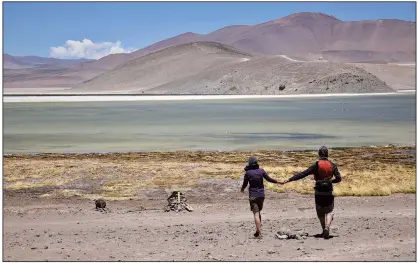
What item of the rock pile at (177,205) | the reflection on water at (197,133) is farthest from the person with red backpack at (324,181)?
the reflection on water at (197,133)

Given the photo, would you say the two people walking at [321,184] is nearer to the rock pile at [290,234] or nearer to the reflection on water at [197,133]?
the rock pile at [290,234]

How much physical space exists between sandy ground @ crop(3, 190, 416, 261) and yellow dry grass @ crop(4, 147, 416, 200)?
4.36ft

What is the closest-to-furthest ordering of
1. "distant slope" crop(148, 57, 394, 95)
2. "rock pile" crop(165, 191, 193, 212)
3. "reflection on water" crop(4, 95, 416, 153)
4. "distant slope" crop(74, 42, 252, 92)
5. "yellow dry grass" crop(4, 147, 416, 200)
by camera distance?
"rock pile" crop(165, 191, 193, 212), "yellow dry grass" crop(4, 147, 416, 200), "reflection on water" crop(4, 95, 416, 153), "distant slope" crop(148, 57, 394, 95), "distant slope" crop(74, 42, 252, 92)

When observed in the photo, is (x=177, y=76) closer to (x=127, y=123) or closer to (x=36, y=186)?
(x=127, y=123)

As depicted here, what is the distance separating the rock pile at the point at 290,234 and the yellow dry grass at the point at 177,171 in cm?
526

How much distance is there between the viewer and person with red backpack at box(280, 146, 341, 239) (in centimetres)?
945

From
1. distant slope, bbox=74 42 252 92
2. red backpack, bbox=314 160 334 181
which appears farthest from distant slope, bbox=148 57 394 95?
red backpack, bbox=314 160 334 181

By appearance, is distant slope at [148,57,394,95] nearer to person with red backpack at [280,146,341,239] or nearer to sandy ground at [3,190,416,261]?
sandy ground at [3,190,416,261]

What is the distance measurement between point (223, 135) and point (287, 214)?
22290mm

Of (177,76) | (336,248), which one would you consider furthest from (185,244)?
(177,76)

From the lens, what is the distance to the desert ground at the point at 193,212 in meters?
9.08

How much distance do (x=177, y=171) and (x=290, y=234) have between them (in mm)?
9897

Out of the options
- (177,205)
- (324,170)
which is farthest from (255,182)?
(177,205)

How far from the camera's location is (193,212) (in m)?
12.7
